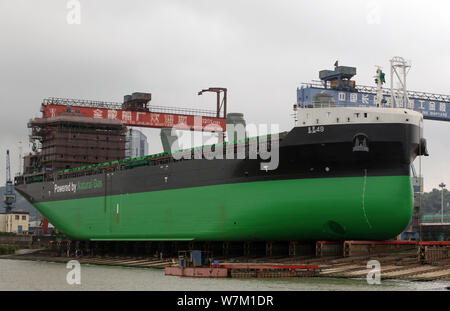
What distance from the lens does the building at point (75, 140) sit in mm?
61844

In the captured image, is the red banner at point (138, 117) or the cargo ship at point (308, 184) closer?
the cargo ship at point (308, 184)

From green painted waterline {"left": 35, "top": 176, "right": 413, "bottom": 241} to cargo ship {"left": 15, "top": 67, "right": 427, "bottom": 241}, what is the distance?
5 centimetres

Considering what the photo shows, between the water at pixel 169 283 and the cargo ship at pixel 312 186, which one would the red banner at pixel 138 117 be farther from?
the water at pixel 169 283

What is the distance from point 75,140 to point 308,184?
30.2 m

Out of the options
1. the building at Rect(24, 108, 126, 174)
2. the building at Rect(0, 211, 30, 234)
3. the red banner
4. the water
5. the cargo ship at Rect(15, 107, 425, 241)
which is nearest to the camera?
the water

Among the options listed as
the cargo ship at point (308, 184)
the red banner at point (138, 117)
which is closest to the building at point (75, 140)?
the red banner at point (138, 117)

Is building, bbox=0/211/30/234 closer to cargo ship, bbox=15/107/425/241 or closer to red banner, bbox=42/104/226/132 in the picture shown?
red banner, bbox=42/104/226/132

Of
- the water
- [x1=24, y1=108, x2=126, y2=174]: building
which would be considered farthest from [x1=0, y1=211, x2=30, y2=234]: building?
the water

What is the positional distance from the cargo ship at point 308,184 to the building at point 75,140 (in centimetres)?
1718

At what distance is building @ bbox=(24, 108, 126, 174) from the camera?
61844 millimetres

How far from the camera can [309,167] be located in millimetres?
38125

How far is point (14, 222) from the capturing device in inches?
4163

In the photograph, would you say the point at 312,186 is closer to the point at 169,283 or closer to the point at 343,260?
the point at 343,260

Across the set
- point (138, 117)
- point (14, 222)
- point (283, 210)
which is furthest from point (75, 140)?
point (14, 222)
